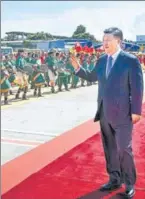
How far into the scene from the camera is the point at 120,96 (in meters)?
3.39

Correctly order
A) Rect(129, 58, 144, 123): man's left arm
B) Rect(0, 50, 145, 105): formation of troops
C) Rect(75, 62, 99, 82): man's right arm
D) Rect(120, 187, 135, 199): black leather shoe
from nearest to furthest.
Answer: Rect(129, 58, 144, 123): man's left arm < Rect(120, 187, 135, 199): black leather shoe < Rect(75, 62, 99, 82): man's right arm < Rect(0, 50, 145, 105): formation of troops

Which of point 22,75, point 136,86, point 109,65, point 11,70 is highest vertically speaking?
point 109,65

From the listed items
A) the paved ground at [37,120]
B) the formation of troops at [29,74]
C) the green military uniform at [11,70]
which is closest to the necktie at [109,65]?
the paved ground at [37,120]

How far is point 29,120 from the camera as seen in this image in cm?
809

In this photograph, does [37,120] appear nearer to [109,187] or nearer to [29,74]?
[109,187]

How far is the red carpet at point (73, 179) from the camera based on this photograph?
3627 mm

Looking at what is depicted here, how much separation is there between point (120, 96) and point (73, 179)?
1.17 meters

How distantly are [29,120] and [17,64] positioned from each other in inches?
174

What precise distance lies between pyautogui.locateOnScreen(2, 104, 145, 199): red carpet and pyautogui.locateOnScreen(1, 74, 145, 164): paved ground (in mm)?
807

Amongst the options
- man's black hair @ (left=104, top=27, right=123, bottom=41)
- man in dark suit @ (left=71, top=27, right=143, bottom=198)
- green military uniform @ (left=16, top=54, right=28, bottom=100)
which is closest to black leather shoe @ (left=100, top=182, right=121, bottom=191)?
man in dark suit @ (left=71, top=27, right=143, bottom=198)

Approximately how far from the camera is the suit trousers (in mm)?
3426

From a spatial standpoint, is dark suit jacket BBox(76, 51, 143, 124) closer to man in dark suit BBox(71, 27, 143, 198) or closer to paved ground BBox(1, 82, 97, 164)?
man in dark suit BBox(71, 27, 143, 198)

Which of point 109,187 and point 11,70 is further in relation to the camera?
point 11,70

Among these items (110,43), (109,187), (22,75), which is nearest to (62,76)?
(22,75)
